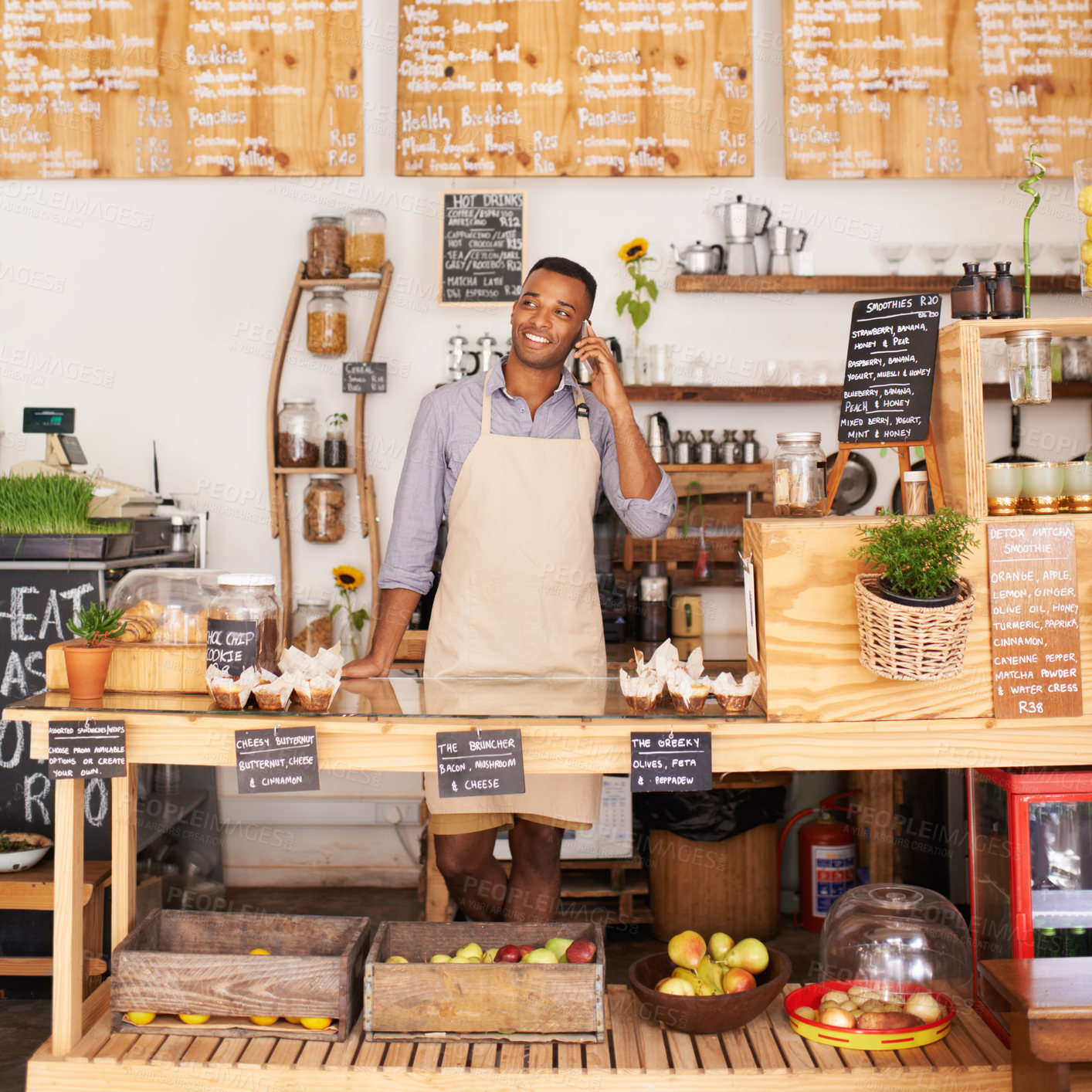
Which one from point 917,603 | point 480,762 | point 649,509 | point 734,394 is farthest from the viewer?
point 734,394

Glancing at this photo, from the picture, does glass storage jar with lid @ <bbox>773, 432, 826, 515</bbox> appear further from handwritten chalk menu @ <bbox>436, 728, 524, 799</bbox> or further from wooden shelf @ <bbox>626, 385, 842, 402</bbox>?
wooden shelf @ <bbox>626, 385, 842, 402</bbox>

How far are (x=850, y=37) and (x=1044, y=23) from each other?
692 millimetres

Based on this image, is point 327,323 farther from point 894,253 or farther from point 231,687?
point 231,687

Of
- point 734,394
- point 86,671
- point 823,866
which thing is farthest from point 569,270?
point 823,866

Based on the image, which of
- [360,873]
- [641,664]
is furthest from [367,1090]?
[360,873]

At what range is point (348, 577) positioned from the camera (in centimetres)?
401

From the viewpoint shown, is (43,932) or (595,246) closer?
(43,932)

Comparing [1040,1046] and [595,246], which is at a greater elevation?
Answer: [595,246]

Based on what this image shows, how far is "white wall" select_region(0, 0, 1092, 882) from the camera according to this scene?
13.3 ft

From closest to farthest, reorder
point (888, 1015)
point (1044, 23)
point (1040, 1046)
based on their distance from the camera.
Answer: point (1040, 1046) < point (888, 1015) < point (1044, 23)

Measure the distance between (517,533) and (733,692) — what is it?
0.71 metres

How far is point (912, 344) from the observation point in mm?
1959

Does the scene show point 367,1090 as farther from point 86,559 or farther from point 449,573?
point 86,559

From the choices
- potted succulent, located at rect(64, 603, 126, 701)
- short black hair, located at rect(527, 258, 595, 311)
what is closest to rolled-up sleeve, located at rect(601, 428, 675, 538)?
short black hair, located at rect(527, 258, 595, 311)
